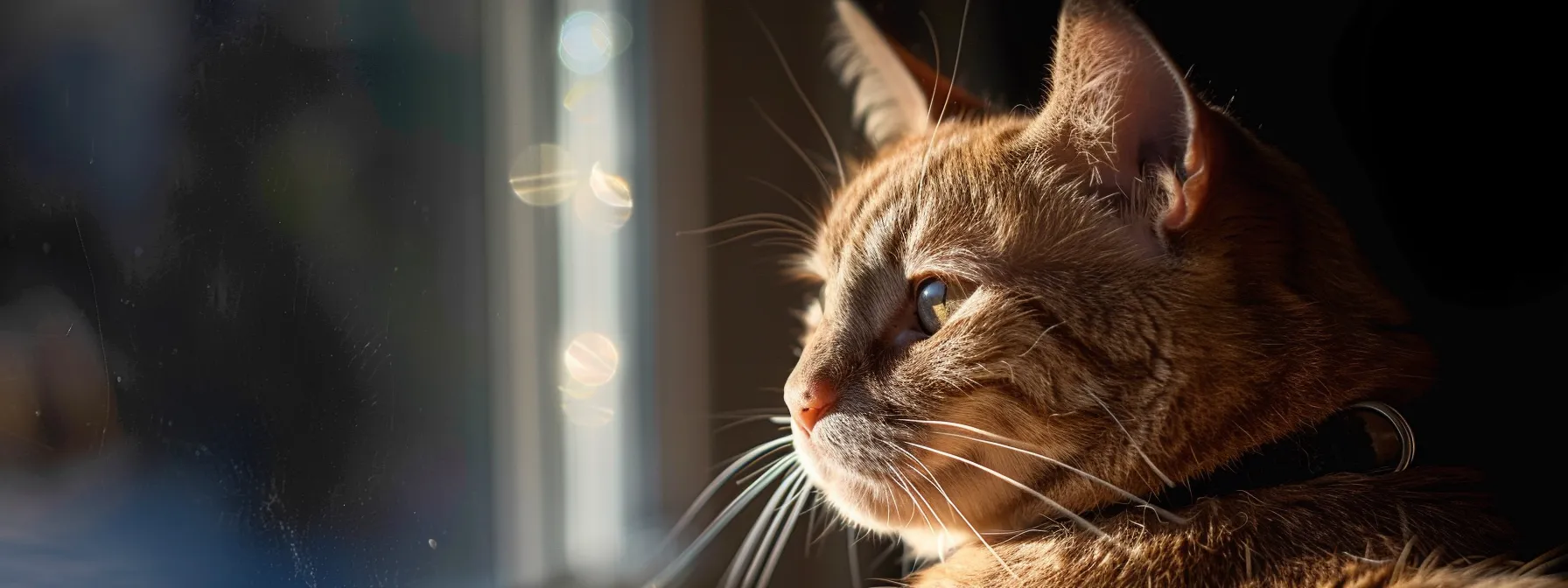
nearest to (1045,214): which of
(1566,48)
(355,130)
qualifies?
(1566,48)

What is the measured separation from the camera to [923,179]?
98 centimetres

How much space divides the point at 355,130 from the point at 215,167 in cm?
15

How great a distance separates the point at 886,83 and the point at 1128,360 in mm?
590

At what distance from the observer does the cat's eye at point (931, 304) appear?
895mm

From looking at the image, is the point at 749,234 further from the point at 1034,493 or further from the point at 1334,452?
the point at 1334,452

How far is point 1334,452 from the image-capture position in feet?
2.67

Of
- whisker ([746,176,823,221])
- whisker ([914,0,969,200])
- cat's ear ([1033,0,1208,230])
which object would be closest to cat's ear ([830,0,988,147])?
whisker ([914,0,969,200])

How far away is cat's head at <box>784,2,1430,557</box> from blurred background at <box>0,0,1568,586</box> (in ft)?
0.44

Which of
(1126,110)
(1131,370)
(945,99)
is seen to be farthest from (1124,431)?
(945,99)

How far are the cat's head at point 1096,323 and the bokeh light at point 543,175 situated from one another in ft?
1.53

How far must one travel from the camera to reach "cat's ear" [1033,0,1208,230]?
78 cm

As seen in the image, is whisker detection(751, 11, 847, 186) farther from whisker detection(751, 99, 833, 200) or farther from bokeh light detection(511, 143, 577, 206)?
bokeh light detection(511, 143, 577, 206)

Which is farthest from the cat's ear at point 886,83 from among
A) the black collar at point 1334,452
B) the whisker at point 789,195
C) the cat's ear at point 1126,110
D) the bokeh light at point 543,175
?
the black collar at point 1334,452

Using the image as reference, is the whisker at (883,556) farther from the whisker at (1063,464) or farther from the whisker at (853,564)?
the whisker at (1063,464)
